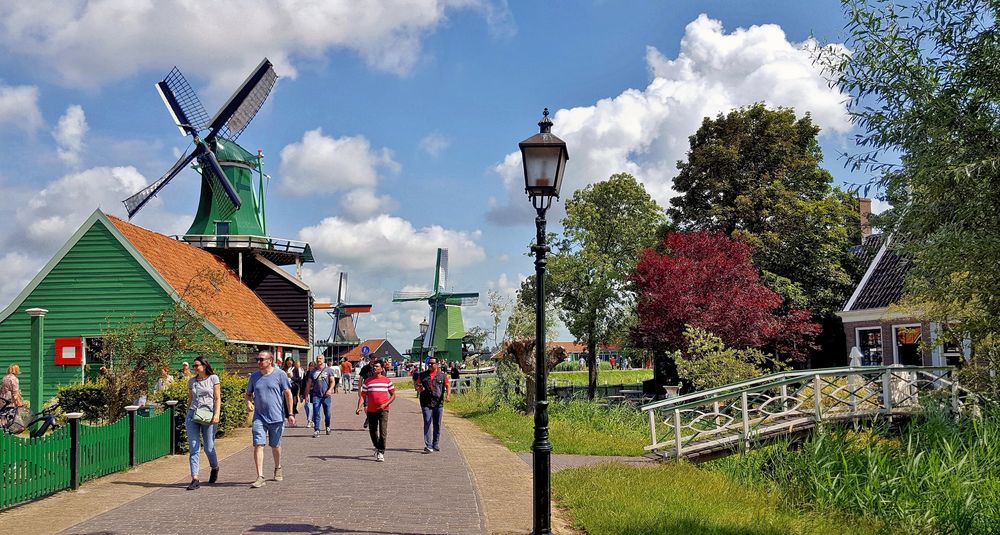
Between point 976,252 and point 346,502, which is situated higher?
point 976,252

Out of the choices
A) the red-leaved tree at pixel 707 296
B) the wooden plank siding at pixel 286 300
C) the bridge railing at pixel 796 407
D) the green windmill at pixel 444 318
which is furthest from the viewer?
the green windmill at pixel 444 318

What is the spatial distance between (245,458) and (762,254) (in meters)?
23.6

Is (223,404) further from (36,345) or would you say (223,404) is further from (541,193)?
(541,193)

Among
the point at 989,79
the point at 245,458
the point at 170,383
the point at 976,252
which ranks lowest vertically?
the point at 245,458

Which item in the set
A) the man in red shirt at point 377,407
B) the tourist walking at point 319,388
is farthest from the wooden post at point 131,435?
the tourist walking at point 319,388

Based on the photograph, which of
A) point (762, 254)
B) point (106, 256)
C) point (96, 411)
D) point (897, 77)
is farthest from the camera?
point (762, 254)

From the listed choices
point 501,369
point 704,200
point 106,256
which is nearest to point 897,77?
point 501,369

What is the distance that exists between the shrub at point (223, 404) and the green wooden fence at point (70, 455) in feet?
3.32

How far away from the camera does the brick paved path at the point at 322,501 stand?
8.64m

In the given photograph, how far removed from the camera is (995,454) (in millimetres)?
10969

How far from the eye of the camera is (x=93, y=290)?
25.4 meters

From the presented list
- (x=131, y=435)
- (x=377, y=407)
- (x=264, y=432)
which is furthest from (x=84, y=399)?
(x=264, y=432)

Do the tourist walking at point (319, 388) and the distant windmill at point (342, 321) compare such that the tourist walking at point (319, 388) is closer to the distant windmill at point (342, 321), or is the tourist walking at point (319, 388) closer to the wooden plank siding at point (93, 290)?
the wooden plank siding at point (93, 290)

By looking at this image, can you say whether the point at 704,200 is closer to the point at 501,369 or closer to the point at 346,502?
the point at 501,369
